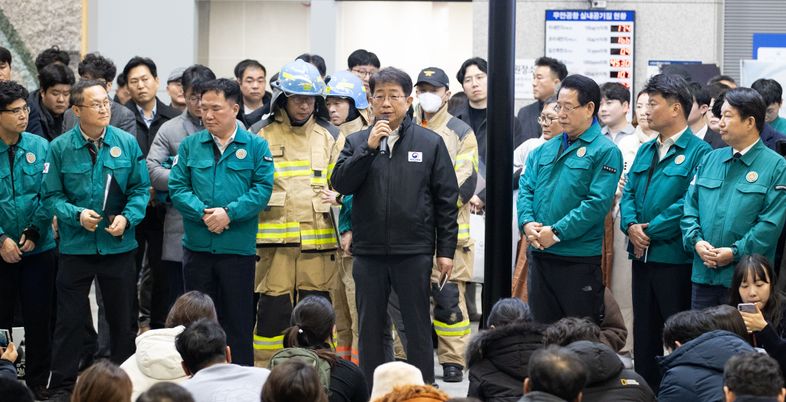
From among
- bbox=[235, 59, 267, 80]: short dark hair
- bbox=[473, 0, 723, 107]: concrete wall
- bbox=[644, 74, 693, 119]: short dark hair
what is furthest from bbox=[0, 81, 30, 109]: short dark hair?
bbox=[473, 0, 723, 107]: concrete wall

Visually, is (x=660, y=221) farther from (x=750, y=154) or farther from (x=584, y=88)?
(x=584, y=88)

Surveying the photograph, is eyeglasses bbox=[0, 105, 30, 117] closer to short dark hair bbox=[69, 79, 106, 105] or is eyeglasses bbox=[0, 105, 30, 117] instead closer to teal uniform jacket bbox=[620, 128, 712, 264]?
short dark hair bbox=[69, 79, 106, 105]

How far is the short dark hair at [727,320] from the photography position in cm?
Result: 585

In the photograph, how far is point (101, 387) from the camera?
447 cm

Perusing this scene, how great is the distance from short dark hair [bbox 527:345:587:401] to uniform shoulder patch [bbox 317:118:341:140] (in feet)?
13.4

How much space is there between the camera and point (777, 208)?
22.4ft

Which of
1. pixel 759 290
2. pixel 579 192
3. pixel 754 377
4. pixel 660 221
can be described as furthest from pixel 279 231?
pixel 754 377

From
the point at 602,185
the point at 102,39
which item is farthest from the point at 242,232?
the point at 102,39

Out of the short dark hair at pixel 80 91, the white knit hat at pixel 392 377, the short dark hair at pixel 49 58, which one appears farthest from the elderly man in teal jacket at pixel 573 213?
the short dark hair at pixel 49 58

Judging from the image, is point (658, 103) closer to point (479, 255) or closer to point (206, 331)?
point (479, 255)

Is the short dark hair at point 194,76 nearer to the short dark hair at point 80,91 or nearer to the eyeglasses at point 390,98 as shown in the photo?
the short dark hair at point 80,91

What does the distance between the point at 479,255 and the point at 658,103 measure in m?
2.51

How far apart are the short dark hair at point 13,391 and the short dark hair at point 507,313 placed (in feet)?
7.30

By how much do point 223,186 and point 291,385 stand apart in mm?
3293
